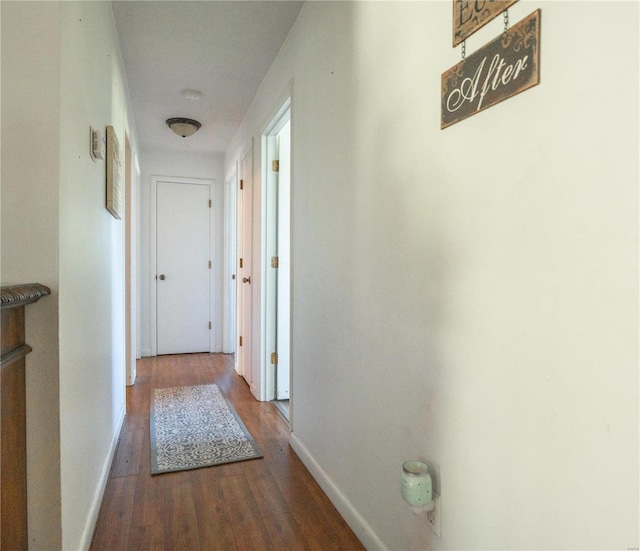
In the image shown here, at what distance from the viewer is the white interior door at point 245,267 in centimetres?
358

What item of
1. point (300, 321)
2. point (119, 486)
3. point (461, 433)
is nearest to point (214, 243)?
point (300, 321)

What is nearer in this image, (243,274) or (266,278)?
(266,278)

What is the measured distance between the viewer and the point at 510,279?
2.98 feet

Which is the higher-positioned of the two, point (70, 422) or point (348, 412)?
point (70, 422)

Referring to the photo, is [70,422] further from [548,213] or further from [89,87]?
[548,213]

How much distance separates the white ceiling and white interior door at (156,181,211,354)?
1.27m

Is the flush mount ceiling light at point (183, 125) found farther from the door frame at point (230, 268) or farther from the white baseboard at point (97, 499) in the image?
the white baseboard at point (97, 499)

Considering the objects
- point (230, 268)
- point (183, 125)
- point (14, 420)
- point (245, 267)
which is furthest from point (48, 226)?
point (230, 268)

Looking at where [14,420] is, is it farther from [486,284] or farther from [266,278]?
[266,278]

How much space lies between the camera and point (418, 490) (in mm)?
1117

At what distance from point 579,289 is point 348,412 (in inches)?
44.8

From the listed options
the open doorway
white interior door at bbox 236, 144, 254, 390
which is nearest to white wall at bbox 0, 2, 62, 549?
the open doorway

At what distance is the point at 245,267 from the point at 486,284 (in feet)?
9.87

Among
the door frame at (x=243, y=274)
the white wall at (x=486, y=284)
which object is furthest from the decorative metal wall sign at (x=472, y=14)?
the door frame at (x=243, y=274)
